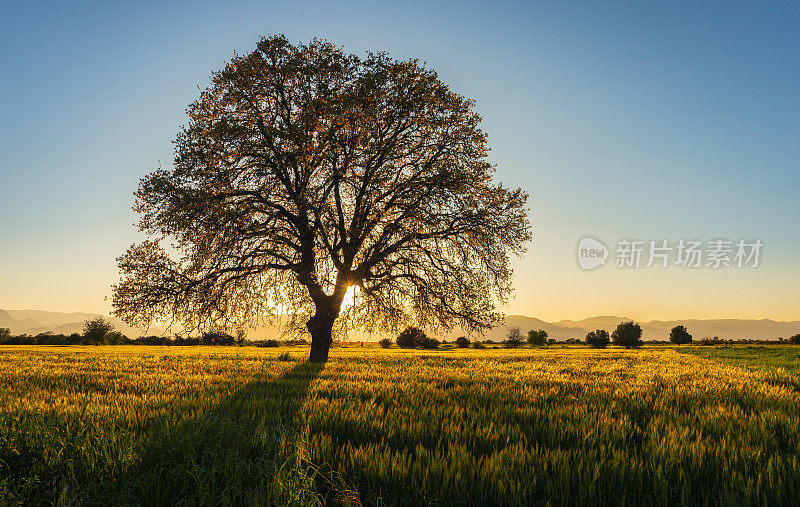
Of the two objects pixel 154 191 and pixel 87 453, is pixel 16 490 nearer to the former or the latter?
pixel 87 453

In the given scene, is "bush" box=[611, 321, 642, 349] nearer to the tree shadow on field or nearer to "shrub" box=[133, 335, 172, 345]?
"shrub" box=[133, 335, 172, 345]

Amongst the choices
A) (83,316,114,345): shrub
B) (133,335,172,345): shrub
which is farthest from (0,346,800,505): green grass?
(83,316,114,345): shrub

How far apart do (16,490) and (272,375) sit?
9.26m

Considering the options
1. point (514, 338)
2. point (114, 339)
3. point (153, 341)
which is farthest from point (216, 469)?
point (514, 338)

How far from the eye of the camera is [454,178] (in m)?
17.3

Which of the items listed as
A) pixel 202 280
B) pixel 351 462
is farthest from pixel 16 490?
pixel 202 280

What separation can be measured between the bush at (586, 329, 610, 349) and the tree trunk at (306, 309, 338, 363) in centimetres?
6385

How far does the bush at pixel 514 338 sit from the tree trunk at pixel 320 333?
58.9 m

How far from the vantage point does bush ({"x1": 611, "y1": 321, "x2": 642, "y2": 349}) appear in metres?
70.6

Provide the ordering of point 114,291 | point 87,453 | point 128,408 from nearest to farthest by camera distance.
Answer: point 87,453 < point 128,408 < point 114,291

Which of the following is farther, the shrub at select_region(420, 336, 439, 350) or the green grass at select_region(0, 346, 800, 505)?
the shrub at select_region(420, 336, 439, 350)

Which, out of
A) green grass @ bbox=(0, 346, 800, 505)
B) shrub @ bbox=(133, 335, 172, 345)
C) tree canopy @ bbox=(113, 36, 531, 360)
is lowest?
shrub @ bbox=(133, 335, 172, 345)

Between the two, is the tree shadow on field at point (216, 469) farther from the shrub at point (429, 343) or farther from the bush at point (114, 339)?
the bush at point (114, 339)

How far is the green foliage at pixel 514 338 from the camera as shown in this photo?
245 feet
